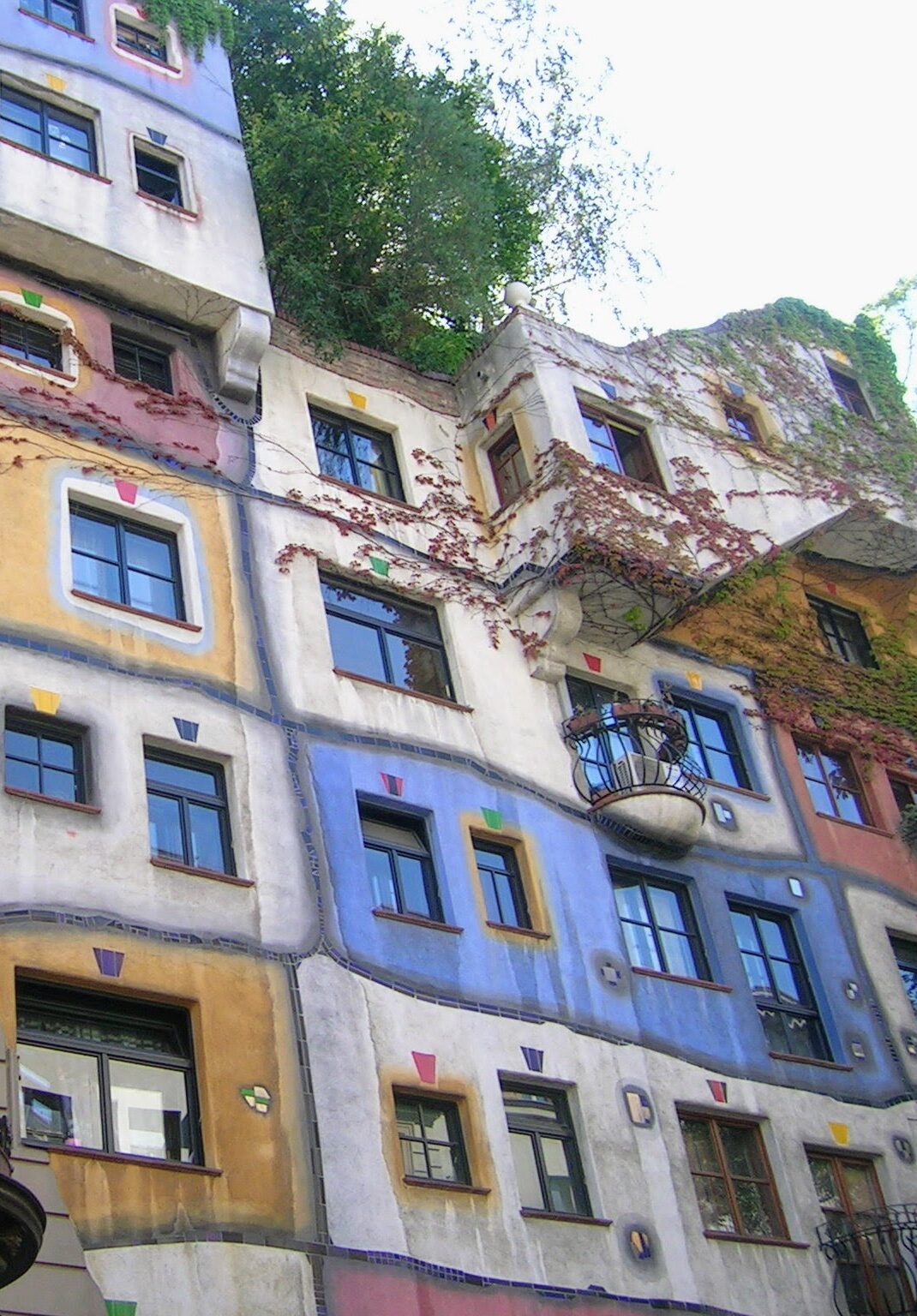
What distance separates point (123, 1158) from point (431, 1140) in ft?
10.2

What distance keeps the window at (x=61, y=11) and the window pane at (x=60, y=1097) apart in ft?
43.3

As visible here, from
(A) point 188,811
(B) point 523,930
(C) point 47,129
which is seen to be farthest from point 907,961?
(C) point 47,129

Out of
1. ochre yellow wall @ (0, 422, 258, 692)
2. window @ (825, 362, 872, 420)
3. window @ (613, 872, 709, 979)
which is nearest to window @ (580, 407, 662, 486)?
window @ (613, 872, 709, 979)

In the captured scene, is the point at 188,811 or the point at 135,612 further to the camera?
the point at 135,612

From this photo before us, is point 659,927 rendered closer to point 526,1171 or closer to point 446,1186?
point 526,1171

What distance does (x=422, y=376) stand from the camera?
70.9 ft

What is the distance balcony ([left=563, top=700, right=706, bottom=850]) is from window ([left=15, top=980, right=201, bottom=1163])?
20.7 ft

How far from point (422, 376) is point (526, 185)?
6.20 meters

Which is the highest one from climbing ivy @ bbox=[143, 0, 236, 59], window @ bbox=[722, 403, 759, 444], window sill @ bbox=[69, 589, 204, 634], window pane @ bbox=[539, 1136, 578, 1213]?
climbing ivy @ bbox=[143, 0, 236, 59]

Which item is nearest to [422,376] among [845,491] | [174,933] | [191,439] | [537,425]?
[537,425]

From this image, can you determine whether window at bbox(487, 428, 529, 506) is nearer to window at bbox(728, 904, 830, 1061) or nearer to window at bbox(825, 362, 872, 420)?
window at bbox(728, 904, 830, 1061)

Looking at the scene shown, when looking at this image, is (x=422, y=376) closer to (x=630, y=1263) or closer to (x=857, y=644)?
(x=857, y=644)

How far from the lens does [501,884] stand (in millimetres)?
16703

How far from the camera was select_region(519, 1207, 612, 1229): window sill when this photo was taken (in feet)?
46.1
